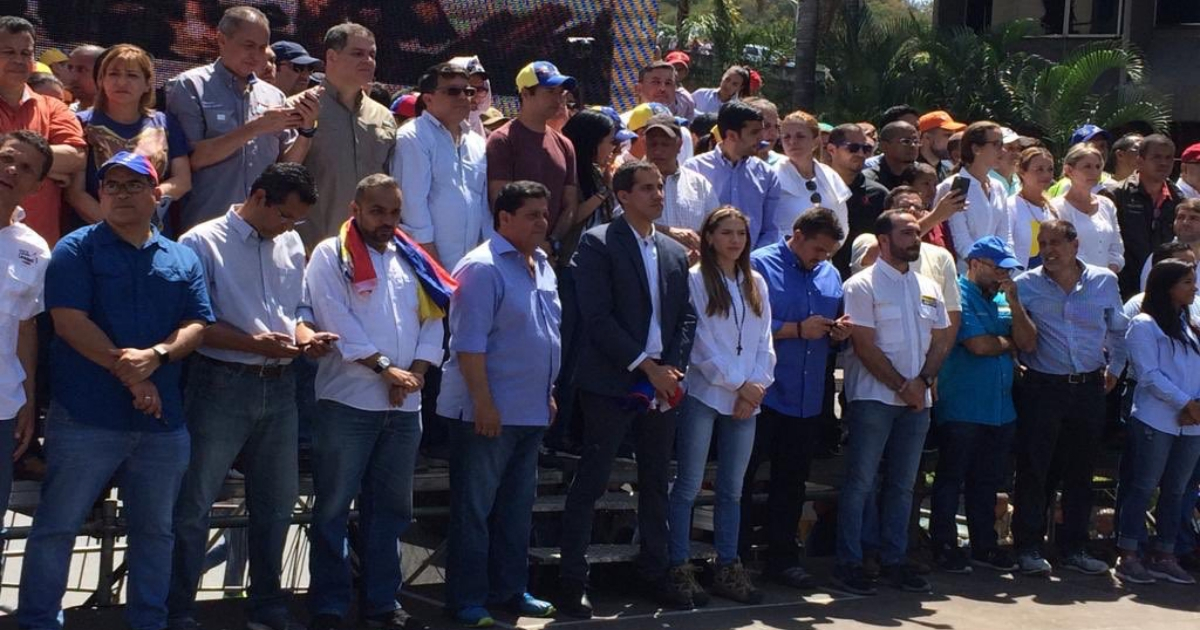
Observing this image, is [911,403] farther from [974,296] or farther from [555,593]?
[555,593]

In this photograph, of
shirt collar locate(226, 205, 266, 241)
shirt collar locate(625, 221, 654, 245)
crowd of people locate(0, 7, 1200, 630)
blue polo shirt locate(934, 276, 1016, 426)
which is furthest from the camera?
blue polo shirt locate(934, 276, 1016, 426)

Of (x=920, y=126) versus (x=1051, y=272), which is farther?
(x=920, y=126)

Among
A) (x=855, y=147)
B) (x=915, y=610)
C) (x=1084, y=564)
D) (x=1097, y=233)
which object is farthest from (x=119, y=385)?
(x=1097, y=233)

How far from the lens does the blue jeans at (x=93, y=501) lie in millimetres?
6484

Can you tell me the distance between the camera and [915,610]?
8.91 m

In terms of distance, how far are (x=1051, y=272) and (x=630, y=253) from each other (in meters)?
3.29

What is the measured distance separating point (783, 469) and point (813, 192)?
74.7 inches

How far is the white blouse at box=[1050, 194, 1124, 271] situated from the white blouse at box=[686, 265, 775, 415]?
332 cm

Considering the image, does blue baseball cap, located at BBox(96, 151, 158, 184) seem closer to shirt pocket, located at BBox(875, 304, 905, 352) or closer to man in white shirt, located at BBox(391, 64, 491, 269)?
man in white shirt, located at BBox(391, 64, 491, 269)

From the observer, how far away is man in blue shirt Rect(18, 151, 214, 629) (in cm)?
647

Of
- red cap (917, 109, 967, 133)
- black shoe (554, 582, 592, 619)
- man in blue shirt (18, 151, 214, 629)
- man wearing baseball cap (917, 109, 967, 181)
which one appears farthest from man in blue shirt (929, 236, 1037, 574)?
man in blue shirt (18, 151, 214, 629)

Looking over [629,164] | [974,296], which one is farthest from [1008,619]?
[629,164]

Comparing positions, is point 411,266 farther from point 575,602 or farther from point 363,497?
point 575,602

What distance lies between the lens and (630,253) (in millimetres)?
8117
